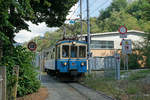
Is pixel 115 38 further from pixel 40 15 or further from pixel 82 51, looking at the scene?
pixel 40 15

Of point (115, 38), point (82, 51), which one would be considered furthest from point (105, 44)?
point (82, 51)

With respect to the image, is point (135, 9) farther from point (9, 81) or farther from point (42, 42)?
point (9, 81)

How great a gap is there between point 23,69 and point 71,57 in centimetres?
612

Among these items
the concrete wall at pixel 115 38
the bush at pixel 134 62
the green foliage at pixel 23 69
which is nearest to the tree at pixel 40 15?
the green foliage at pixel 23 69

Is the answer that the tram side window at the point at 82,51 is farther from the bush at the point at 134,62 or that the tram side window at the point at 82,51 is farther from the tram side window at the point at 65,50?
the bush at the point at 134,62

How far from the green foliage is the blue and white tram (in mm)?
4617

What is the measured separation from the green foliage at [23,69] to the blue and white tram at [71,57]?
4.62 metres

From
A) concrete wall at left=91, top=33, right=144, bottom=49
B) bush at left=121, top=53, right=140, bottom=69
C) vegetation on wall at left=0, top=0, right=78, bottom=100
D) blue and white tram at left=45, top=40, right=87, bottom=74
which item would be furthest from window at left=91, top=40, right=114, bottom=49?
vegetation on wall at left=0, top=0, right=78, bottom=100

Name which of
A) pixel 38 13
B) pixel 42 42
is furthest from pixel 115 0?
pixel 38 13

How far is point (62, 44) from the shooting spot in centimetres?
1491

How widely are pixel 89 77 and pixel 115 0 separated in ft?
181

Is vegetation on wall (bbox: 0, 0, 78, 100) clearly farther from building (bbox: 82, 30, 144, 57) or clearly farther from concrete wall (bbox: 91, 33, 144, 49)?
concrete wall (bbox: 91, 33, 144, 49)

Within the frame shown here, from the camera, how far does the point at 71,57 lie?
14.9 m

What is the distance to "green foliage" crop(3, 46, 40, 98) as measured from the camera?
8509 millimetres
